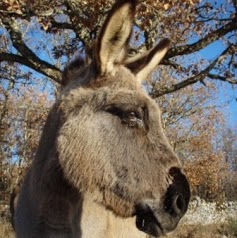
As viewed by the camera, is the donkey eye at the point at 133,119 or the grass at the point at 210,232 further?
the grass at the point at 210,232

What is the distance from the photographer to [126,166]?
11.2 ft

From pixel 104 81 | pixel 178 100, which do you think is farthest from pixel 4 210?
pixel 104 81

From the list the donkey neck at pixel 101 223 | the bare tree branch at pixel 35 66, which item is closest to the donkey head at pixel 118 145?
the donkey neck at pixel 101 223

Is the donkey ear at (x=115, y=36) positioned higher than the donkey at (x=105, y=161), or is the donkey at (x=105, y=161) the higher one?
the donkey ear at (x=115, y=36)

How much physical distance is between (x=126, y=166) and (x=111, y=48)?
101cm

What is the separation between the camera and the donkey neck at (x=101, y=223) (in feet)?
12.5

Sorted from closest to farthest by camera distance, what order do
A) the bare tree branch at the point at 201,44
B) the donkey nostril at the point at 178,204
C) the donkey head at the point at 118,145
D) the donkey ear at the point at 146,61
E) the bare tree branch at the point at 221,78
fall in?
the donkey nostril at the point at 178,204 < the donkey head at the point at 118,145 < the donkey ear at the point at 146,61 < the bare tree branch at the point at 201,44 < the bare tree branch at the point at 221,78

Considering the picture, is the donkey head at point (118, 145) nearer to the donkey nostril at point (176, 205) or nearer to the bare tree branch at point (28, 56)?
the donkey nostril at point (176, 205)

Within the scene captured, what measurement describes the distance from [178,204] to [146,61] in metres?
1.64

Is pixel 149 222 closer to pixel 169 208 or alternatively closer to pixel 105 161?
pixel 169 208

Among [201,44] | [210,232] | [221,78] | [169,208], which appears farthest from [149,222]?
[210,232]

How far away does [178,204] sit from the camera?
3.20m

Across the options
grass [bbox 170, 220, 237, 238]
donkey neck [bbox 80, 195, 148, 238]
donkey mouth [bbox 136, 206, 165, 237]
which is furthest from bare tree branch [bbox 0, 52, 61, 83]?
grass [bbox 170, 220, 237, 238]

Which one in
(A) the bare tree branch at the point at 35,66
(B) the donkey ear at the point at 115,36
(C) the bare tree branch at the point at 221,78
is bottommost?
(B) the donkey ear at the point at 115,36
